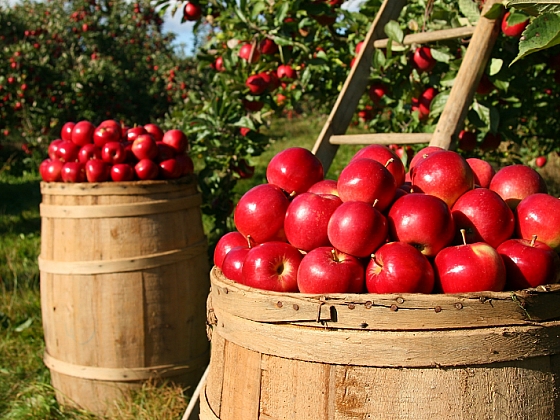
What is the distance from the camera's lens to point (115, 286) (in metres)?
2.60

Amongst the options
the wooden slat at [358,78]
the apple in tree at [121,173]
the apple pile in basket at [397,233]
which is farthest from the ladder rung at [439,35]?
the apple in tree at [121,173]

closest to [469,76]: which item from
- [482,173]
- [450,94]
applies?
[450,94]

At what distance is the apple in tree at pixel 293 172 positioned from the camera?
1.50 metres

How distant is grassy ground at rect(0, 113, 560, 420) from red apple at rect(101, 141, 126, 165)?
102 centimetres

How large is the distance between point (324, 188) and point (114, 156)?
1633mm

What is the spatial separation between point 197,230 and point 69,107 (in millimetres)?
7685

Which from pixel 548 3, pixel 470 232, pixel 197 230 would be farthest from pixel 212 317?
pixel 197 230

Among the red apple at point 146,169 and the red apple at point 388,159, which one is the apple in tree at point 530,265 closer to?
the red apple at point 388,159

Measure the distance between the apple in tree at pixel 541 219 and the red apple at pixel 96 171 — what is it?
191cm

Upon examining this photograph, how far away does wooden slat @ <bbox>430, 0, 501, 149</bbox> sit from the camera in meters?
2.33

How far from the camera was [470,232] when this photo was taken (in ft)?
4.25

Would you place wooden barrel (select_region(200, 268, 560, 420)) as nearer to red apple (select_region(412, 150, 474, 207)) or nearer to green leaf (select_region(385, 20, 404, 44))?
red apple (select_region(412, 150, 474, 207))

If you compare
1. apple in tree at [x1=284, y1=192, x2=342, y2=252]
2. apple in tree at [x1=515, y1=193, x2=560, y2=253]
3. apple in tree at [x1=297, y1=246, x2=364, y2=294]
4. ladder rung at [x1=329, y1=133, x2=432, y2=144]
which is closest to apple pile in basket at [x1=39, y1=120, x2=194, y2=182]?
ladder rung at [x1=329, y1=133, x2=432, y2=144]

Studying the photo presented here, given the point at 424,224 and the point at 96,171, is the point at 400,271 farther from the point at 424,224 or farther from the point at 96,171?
the point at 96,171
